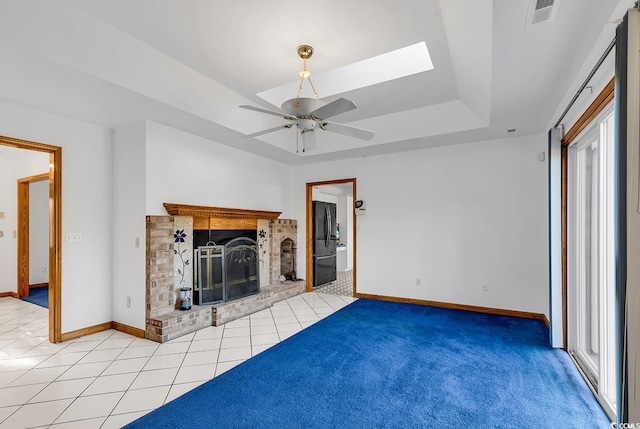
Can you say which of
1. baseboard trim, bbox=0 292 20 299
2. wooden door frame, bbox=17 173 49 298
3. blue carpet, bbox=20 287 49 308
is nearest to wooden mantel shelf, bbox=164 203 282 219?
blue carpet, bbox=20 287 49 308

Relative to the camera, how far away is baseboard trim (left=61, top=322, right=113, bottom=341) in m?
3.32

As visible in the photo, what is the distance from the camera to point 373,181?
16.8ft

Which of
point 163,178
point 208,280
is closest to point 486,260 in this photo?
point 208,280

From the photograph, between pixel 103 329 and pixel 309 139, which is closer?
pixel 309 139

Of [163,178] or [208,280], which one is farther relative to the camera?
[208,280]

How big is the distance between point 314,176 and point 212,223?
2186 millimetres

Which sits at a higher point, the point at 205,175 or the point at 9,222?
the point at 205,175

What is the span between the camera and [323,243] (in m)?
6.14

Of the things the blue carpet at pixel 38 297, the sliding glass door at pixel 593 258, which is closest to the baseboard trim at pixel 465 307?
the sliding glass door at pixel 593 258

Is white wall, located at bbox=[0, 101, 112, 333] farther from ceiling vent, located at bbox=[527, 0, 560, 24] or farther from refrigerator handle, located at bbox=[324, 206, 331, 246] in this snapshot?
ceiling vent, located at bbox=[527, 0, 560, 24]

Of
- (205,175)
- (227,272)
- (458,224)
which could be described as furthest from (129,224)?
(458,224)

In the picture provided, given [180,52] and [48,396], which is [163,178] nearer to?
[180,52]

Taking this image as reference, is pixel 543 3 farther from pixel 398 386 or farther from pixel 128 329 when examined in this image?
pixel 128 329

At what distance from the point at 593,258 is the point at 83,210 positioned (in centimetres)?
499
